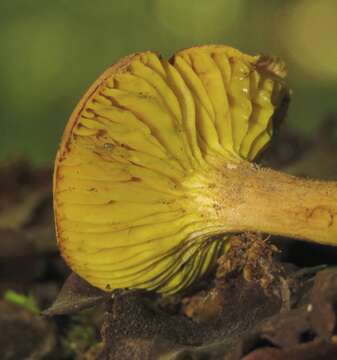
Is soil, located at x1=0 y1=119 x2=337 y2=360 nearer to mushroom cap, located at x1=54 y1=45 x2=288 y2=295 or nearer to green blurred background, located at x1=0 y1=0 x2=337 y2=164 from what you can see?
mushroom cap, located at x1=54 y1=45 x2=288 y2=295

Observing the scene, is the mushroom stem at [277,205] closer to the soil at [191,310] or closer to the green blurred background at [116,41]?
the soil at [191,310]

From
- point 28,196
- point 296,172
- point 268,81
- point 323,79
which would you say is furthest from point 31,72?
point 268,81

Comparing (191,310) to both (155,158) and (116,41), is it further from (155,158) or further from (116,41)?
(116,41)

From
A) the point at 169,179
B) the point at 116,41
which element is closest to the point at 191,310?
the point at 169,179

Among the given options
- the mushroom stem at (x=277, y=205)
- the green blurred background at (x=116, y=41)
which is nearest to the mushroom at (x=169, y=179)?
the mushroom stem at (x=277, y=205)

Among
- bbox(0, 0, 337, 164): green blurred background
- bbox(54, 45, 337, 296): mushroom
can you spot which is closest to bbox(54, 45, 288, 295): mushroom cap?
bbox(54, 45, 337, 296): mushroom

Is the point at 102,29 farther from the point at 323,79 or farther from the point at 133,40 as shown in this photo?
the point at 323,79
